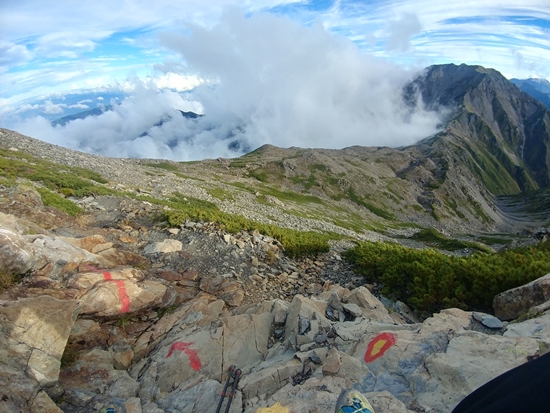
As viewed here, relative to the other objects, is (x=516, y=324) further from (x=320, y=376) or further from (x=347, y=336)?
(x=320, y=376)

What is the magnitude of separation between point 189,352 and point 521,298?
1126 cm

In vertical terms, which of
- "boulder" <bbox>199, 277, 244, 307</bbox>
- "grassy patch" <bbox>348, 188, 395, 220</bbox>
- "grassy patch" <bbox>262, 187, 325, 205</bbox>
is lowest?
"grassy patch" <bbox>348, 188, 395, 220</bbox>

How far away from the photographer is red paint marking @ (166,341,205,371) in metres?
9.03

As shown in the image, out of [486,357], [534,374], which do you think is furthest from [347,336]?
[534,374]

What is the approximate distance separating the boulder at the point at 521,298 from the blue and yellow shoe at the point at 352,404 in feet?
25.6

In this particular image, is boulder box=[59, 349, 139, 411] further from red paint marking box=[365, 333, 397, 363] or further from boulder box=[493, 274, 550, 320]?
boulder box=[493, 274, 550, 320]

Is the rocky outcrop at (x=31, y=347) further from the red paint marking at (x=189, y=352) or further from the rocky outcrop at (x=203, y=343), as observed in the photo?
the red paint marking at (x=189, y=352)

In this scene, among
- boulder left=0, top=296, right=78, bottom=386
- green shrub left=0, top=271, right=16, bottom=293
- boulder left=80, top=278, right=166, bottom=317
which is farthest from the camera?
boulder left=80, top=278, right=166, bottom=317

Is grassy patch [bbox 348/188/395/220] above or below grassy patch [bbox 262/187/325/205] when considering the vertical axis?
below

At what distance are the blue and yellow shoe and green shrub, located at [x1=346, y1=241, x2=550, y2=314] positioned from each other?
828 centimetres

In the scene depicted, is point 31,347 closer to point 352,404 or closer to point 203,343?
point 203,343

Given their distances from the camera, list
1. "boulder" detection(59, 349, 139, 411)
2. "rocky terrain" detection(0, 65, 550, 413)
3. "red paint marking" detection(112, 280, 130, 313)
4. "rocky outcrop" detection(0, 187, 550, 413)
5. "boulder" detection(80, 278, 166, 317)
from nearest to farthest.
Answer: "rocky outcrop" detection(0, 187, 550, 413), "rocky terrain" detection(0, 65, 550, 413), "boulder" detection(59, 349, 139, 411), "boulder" detection(80, 278, 166, 317), "red paint marking" detection(112, 280, 130, 313)

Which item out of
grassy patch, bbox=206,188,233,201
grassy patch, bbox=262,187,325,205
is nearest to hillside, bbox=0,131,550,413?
grassy patch, bbox=206,188,233,201

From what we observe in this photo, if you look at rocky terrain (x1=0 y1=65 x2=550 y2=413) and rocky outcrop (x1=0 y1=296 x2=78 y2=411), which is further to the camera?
rocky terrain (x1=0 y1=65 x2=550 y2=413)
